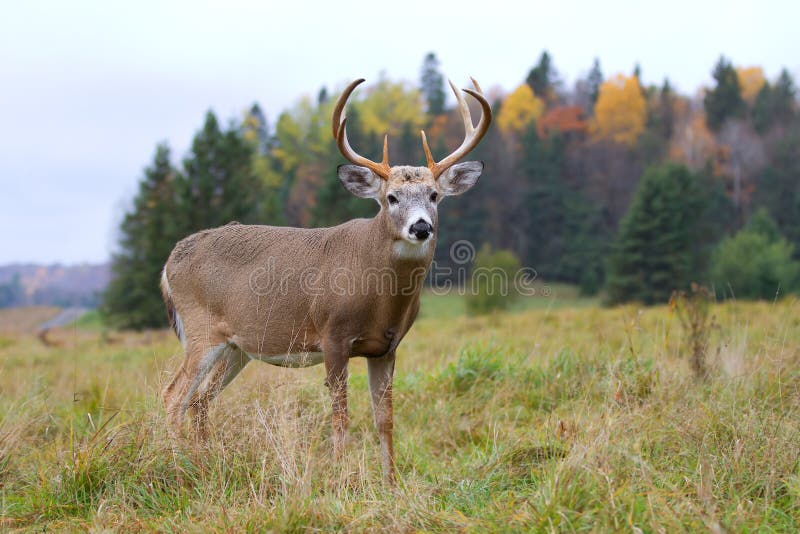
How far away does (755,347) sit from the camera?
7391 millimetres

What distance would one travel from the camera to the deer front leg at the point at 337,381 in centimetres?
474

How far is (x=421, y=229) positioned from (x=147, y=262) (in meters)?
26.2

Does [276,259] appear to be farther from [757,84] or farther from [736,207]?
[757,84]

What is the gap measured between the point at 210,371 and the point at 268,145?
58.9 meters

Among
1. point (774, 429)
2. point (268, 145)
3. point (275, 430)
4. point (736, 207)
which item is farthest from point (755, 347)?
point (268, 145)

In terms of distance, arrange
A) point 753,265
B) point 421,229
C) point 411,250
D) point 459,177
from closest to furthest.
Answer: point 421,229 < point 411,250 < point 459,177 < point 753,265

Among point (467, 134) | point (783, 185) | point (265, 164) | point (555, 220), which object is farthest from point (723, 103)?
point (467, 134)

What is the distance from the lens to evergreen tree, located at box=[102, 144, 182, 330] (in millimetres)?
27828

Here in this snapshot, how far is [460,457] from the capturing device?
4926 millimetres

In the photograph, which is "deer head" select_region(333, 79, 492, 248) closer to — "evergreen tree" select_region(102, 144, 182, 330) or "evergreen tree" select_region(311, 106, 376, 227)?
"evergreen tree" select_region(102, 144, 182, 330)

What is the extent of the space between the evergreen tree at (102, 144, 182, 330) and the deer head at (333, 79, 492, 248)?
22.5m

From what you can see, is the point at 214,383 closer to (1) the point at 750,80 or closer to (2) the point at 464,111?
(2) the point at 464,111

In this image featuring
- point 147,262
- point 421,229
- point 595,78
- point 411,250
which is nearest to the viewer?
point 421,229

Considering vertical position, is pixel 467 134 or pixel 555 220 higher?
pixel 467 134
